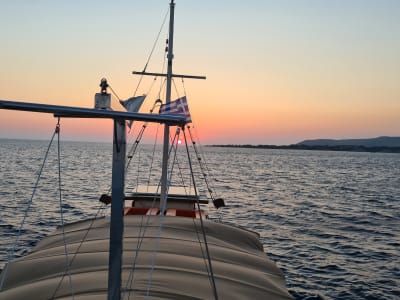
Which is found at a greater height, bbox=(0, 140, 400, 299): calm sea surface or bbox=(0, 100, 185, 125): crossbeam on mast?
bbox=(0, 100, 185, 125): crossbeam on mast

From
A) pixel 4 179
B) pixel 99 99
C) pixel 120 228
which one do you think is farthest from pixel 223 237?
pixel 4 179

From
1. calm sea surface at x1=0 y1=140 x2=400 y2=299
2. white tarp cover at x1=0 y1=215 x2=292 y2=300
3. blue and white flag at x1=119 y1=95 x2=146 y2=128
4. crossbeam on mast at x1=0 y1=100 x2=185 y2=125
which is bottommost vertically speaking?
calm sea surface at x1=0 y1=140 x2=400 y2=299

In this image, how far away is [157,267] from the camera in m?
9.15

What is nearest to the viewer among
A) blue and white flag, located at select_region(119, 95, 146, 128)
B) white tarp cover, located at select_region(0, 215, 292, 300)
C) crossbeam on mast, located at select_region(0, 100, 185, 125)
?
crossbeam on mast, located at select_region(0, 100, 185, 125)

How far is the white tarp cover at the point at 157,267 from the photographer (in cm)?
808

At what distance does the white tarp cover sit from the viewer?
8078mm

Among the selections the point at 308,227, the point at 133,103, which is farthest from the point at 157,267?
the point at 308,227

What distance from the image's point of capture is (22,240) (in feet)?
78.4

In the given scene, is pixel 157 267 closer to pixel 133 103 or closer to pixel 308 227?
pixel 133 103

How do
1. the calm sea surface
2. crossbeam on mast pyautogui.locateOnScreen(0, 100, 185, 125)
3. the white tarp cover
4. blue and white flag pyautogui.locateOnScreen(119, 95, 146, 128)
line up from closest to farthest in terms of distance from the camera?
crossbeam on mast pyautogui.locateOnScreen(0, 100, 185, 125), blue and white flag pyautogui.locateOnScreen(119, 95, 146, 128), the white tarp cover, the calm sea surface

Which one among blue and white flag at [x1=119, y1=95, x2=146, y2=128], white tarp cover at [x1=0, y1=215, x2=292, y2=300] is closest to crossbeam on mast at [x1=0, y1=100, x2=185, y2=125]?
blue and white flag at [x1=119, y1=95, x2=146, y2=128]

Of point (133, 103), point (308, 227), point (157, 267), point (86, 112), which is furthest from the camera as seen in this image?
point (308, 227)

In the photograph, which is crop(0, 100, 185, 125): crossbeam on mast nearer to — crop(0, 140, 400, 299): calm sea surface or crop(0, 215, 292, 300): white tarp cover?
crop(0, 215, 292, 300): white tarp cover

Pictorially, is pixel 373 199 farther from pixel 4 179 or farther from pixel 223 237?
pixel 4 179
